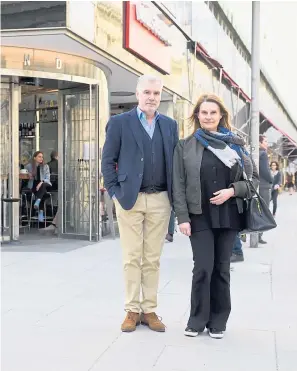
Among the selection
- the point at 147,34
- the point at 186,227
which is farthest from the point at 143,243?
the point at 147,34

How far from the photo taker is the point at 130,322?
387cm

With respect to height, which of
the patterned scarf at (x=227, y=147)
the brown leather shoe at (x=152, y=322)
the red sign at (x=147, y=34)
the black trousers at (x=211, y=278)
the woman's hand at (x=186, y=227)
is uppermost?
the red sign at (x=147, y=34)

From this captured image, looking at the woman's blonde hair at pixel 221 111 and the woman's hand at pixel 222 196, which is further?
the woman's blonde hair at pixel 221 111

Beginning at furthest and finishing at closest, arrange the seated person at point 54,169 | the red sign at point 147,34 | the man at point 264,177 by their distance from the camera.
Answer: the seated person at point 54,169, the red sign at point 147,34, the man at point 264,177

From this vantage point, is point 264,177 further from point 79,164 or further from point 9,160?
point 9,160

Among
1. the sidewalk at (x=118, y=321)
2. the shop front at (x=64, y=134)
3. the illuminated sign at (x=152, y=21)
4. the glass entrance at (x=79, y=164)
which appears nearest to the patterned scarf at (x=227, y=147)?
the sidewalk at (x=118, y=321)

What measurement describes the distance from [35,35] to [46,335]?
5139 millimetres

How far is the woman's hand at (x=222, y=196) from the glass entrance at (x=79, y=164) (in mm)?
5523

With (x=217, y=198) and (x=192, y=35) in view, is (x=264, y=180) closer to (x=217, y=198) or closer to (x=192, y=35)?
(x=217, y=198)

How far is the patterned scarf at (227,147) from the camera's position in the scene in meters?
3.66

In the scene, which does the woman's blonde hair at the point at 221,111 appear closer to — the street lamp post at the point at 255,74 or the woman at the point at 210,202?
the woman at the point at 210,202

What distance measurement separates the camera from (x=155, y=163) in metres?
3.77

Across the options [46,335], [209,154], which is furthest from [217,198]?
[46,335]

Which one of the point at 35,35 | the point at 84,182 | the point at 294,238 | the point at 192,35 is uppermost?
the point at 192,35
